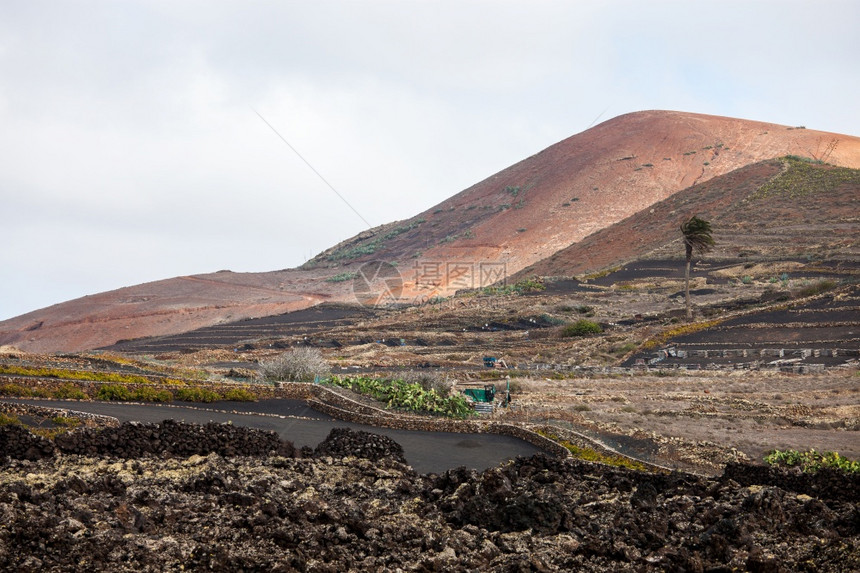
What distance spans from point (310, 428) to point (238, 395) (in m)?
4.52

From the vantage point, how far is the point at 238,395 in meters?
27.6

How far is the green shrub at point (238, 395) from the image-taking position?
90.3 ft

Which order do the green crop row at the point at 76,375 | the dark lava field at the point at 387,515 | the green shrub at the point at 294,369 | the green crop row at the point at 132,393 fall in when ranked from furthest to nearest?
the green shrub at the point at 294,369
the green crop row at the point at 76,375
the green crop row at the point at 132,393
the dark lava field at the point at 387,515

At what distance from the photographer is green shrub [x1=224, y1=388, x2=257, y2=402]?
90.3 ft

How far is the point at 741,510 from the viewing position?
1316 centimetres

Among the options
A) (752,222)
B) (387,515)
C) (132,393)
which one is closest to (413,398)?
(132,393)

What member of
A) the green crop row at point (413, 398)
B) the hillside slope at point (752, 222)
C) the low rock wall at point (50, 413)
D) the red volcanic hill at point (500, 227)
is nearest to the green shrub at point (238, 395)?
the green crop row at point (413, 398)

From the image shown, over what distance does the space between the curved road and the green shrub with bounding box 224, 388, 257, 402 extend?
0.36 metres

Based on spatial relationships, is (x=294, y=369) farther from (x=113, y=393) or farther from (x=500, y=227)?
(x=500, y=227)

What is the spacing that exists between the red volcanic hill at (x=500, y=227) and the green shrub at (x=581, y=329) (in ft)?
101

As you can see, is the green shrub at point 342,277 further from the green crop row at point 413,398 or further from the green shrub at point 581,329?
the green crop row at point 413,398

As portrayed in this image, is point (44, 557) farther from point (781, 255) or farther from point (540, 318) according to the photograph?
point (781, 255)

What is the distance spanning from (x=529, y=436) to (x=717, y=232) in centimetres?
5873

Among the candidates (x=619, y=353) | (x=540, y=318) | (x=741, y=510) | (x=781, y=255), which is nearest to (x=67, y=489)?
(x=741, y=510)
